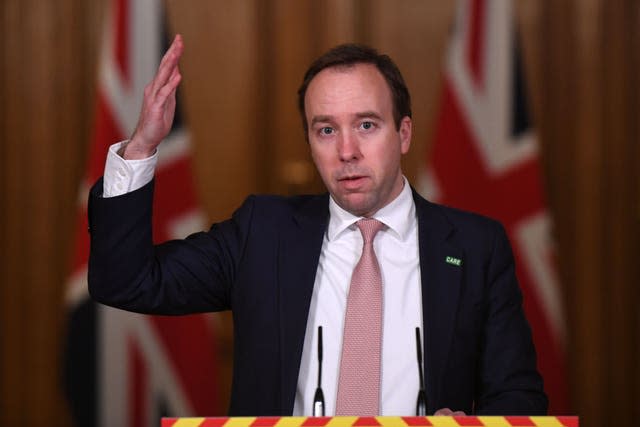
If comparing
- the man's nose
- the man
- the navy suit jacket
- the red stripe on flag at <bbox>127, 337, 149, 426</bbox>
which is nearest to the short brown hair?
the man

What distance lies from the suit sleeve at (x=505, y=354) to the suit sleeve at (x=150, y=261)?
587 millimetres

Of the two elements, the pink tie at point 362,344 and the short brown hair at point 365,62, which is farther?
the short brown hair at point 365,62

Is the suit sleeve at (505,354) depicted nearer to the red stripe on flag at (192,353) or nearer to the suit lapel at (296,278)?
the suit lapel at (296,278)

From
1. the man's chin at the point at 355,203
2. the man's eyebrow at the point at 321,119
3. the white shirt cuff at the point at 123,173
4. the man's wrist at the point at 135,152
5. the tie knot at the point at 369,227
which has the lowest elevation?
the tie knot at the point at 369,227

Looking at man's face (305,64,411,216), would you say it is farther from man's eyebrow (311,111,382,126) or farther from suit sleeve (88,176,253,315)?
suit sleeve (88,176,253,315)

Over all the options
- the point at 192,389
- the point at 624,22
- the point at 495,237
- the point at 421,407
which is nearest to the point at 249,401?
the point at 421,407

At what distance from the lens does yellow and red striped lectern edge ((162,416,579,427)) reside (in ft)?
3.79

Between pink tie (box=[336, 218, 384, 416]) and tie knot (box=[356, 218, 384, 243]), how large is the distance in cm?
5

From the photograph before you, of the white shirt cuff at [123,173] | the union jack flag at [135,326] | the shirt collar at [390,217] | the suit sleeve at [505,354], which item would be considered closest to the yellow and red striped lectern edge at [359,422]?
the suit sleeve at [505,354]

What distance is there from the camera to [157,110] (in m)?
1.67

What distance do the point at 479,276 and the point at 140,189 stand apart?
78 centimetres

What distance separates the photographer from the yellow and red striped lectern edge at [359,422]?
115 centimetres

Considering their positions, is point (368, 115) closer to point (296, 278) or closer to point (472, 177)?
point (296, 278)

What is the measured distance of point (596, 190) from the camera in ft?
10.4
